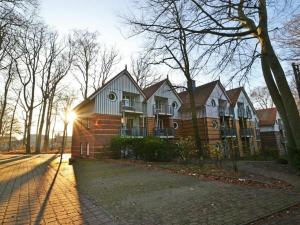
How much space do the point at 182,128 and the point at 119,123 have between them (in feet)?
32.1

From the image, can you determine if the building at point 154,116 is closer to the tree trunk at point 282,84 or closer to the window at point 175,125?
the window at point 175,125

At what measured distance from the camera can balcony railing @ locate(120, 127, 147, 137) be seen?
857 inches

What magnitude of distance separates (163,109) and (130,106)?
4774mm

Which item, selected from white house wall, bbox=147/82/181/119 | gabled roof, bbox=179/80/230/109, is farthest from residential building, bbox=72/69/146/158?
gabled roof, bbox=179/80/230/109

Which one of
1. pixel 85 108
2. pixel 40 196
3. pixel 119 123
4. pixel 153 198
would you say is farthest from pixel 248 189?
pixel 85 108

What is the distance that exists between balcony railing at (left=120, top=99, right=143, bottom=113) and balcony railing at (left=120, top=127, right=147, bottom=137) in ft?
6.17

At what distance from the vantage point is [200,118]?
2788 cm

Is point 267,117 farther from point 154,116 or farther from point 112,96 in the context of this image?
point 112,96

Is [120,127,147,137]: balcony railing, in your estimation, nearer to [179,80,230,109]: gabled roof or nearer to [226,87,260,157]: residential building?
[179,80,230,109]: gabled roof

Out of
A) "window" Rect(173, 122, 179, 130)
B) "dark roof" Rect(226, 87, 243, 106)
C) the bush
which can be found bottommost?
the bush

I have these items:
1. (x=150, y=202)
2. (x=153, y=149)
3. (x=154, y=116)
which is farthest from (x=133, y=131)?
(x=150, y=202)

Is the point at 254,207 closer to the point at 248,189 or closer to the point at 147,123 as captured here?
the point at 248,189

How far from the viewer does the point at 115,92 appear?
2222cm

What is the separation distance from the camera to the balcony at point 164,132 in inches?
956
